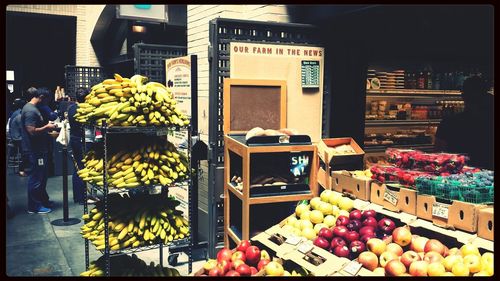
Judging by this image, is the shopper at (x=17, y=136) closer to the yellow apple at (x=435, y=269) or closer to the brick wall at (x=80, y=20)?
the brick wall at (x=80, y=20)

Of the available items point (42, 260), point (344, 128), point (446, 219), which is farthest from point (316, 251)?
point (42, 260)

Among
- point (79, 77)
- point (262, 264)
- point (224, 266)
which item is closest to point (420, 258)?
point (262, 264)

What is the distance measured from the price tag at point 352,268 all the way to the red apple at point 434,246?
47 centimetres

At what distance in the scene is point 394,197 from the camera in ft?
11.2

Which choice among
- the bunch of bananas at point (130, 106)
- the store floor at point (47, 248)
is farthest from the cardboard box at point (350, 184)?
the store floor at point (47, 248)

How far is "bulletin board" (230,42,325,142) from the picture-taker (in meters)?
4.38

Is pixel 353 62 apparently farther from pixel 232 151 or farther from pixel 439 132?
pixel 232 151

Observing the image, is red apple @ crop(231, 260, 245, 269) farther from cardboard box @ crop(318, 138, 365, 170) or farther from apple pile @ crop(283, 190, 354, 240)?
cardboard box @ crop(318, 138, 365, 170)

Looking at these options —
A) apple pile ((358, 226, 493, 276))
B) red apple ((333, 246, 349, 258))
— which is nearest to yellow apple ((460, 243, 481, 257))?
apple pile ((358, 226, 493, 276))

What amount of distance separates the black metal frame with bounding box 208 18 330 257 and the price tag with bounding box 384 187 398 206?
5.20 feet

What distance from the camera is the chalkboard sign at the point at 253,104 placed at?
4297 millimetres

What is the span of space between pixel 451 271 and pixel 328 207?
122 centimetres

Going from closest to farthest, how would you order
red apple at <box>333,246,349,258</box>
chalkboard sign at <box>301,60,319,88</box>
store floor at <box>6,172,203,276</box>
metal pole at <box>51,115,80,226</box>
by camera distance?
red apple at <box>333,246,349,258</box> → chalkboard sign at <box>301,60,319,88</box> → store floor at <box>6,172,203,276</box> → metal pole at <box>51,115,80,226</box>

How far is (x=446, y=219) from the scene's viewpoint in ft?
9.73
